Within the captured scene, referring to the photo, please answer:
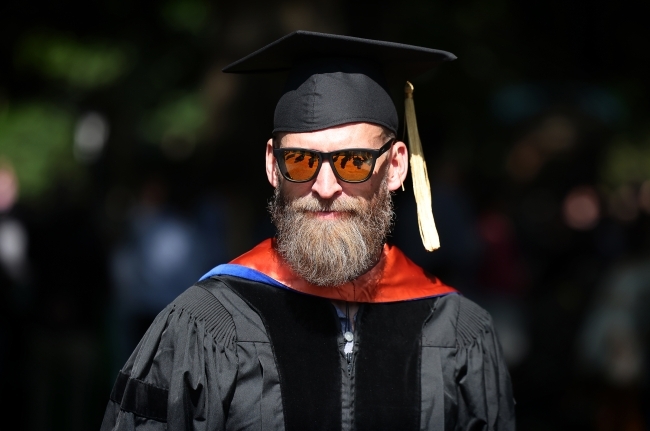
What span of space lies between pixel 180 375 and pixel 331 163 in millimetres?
806

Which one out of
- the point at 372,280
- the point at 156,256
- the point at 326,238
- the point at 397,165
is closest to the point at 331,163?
the point at 326,238

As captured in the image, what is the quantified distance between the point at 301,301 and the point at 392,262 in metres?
0.41

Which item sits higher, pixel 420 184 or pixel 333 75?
pixel 333 75

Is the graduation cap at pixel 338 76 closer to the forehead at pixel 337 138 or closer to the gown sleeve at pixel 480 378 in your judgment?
the forehead at pixel 337 138

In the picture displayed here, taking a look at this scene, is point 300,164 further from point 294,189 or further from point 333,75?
point 333,75

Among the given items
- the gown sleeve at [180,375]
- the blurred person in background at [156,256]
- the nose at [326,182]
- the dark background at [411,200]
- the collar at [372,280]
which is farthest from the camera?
the blurred person in background at [156,256]

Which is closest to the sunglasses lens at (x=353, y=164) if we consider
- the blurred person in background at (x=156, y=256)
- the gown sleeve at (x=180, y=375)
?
the gown sleeve at (x=180, y=375)

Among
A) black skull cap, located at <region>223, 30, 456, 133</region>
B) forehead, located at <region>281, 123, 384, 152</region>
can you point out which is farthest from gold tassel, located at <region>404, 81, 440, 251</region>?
forehead, located at <region>281, 123, 384, 152</region>

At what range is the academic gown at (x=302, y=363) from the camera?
279cm

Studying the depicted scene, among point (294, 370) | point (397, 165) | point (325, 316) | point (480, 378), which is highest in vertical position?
point (397, 165)

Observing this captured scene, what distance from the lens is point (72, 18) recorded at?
27.3 feet

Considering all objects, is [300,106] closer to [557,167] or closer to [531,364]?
[531,364]

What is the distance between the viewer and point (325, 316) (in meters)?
2.99

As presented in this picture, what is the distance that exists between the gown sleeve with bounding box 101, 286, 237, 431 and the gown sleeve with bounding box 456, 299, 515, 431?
2.60 ft
